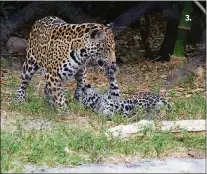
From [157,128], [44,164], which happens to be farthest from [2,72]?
[44,164]

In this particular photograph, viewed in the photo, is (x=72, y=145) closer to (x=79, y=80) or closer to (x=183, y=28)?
(x=79, y=80)

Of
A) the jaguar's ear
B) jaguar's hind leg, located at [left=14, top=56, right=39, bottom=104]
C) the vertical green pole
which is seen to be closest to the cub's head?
the jaguar's ear

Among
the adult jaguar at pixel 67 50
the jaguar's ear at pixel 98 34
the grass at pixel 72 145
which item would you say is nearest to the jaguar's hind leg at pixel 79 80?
the adult jaguar at pixel 67 50

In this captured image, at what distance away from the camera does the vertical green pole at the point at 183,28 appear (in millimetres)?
6660

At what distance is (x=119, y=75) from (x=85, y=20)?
63 centimetres

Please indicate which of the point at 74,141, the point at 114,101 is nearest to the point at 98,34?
the point at 114,101

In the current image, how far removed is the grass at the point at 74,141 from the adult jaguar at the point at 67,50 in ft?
0.51

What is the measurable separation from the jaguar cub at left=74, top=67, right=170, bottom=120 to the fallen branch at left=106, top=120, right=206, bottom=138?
16.5 inches

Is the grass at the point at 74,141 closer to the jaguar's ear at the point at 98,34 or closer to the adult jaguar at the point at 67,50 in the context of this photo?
the adult jaguar at the point at 67,50

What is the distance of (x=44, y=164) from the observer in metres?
4.00

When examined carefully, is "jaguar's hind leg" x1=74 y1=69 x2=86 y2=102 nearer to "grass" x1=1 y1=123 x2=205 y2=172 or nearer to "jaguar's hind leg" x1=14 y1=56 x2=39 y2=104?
"jaguar's hind leg" x1=14 y1=56 x2=39 y2=104

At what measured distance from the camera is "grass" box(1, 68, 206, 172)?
4055mm

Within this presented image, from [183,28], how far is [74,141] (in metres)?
2.79

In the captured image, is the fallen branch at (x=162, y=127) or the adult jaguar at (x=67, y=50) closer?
the fallen branch at (x=162, y=127)
